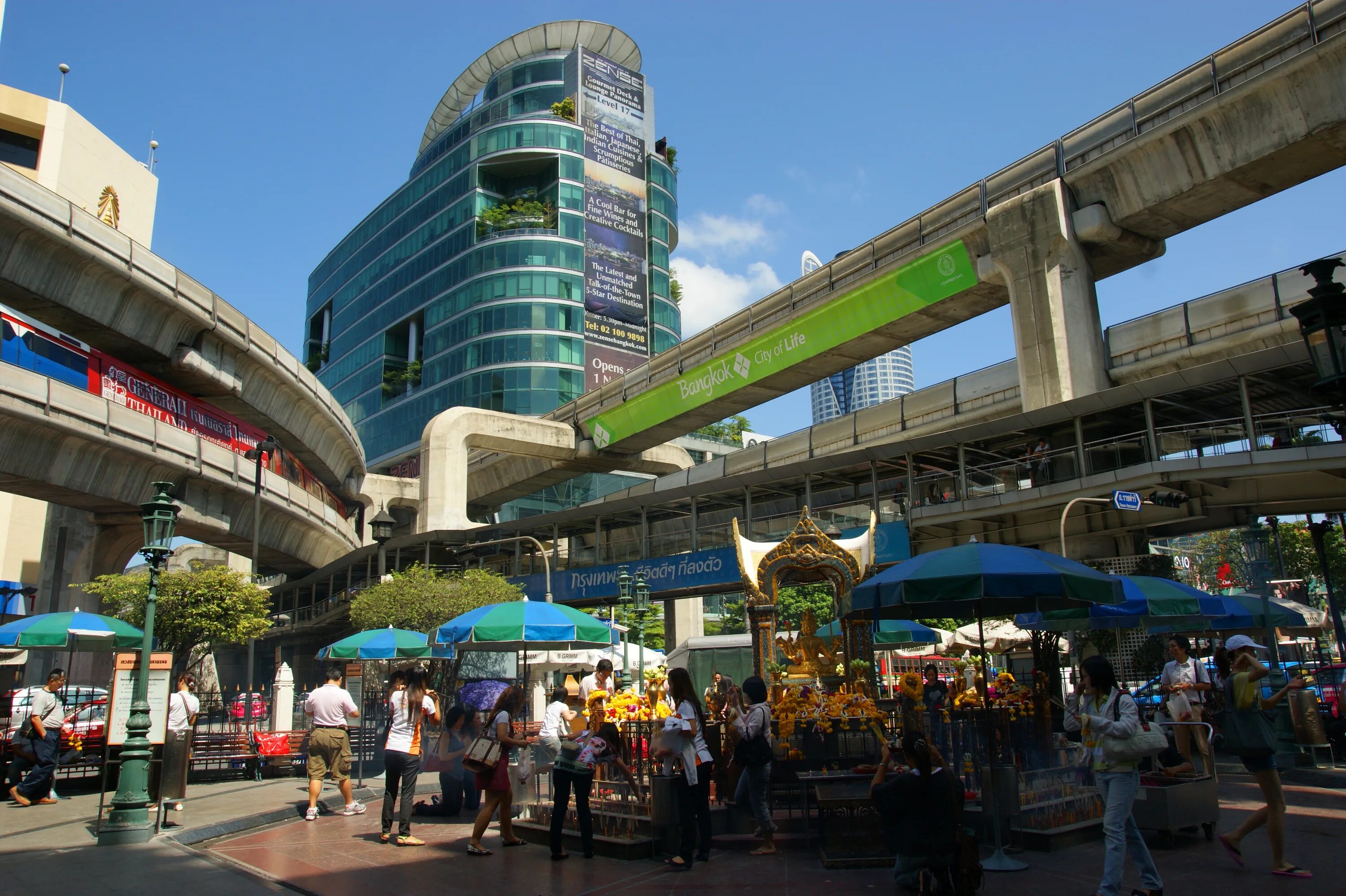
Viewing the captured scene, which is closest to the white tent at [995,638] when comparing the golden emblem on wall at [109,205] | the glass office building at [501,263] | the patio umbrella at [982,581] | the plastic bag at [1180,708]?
the plastic bag at [1180,708]

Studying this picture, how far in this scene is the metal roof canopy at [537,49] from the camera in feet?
252

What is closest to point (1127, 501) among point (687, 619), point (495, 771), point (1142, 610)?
point (1142, 610)

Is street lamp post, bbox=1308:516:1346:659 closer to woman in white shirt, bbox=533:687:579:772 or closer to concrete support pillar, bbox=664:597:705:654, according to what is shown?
woman in white shirt, bbox=533:687:579:772

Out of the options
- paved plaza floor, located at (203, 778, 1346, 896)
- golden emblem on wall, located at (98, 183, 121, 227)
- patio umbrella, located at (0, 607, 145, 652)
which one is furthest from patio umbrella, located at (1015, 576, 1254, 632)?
golden emblem on wall, located at (98, 183, 121, 227)

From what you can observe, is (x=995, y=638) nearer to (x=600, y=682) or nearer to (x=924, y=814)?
(x=600, y=682)

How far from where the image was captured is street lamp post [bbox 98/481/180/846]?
9.94 metres

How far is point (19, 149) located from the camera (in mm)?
53500

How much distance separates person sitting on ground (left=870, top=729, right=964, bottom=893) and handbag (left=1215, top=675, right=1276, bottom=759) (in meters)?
2.58

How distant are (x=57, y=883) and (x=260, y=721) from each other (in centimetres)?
1924

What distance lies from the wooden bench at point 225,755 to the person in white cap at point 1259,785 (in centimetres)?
1500

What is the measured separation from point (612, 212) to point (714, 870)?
212ft

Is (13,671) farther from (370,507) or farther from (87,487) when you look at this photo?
(87,487)

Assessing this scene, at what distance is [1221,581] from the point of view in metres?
57.1

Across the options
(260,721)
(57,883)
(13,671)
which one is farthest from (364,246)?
(57,883)
